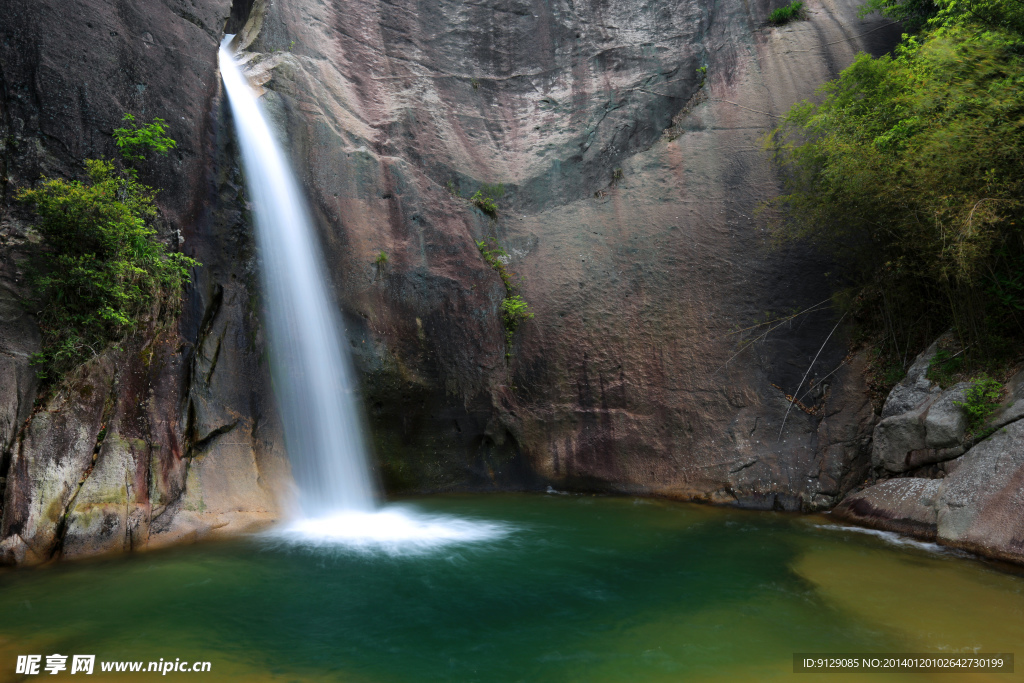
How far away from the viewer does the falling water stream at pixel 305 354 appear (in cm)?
902

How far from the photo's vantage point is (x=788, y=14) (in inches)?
540

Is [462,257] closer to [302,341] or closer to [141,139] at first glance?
[302,341]

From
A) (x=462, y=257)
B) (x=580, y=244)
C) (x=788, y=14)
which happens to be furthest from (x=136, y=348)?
(x=788, y=14)

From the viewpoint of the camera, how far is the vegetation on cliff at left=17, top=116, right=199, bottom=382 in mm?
6875

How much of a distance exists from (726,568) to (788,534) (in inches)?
68.6

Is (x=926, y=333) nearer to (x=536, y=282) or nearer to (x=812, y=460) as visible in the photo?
(x=812, y=460)

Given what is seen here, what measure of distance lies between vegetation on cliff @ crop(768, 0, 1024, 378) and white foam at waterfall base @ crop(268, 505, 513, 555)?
685cm

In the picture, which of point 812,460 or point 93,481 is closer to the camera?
point 93,481

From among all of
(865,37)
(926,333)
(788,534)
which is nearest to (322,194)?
(788,534)

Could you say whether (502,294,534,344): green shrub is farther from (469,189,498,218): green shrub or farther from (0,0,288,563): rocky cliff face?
(0,0,288,563): rocky cliff face

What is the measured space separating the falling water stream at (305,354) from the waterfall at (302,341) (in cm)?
2

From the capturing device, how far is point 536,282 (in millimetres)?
11859

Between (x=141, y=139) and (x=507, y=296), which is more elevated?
(x=141, y=139)

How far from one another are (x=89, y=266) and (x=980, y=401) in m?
11.1
